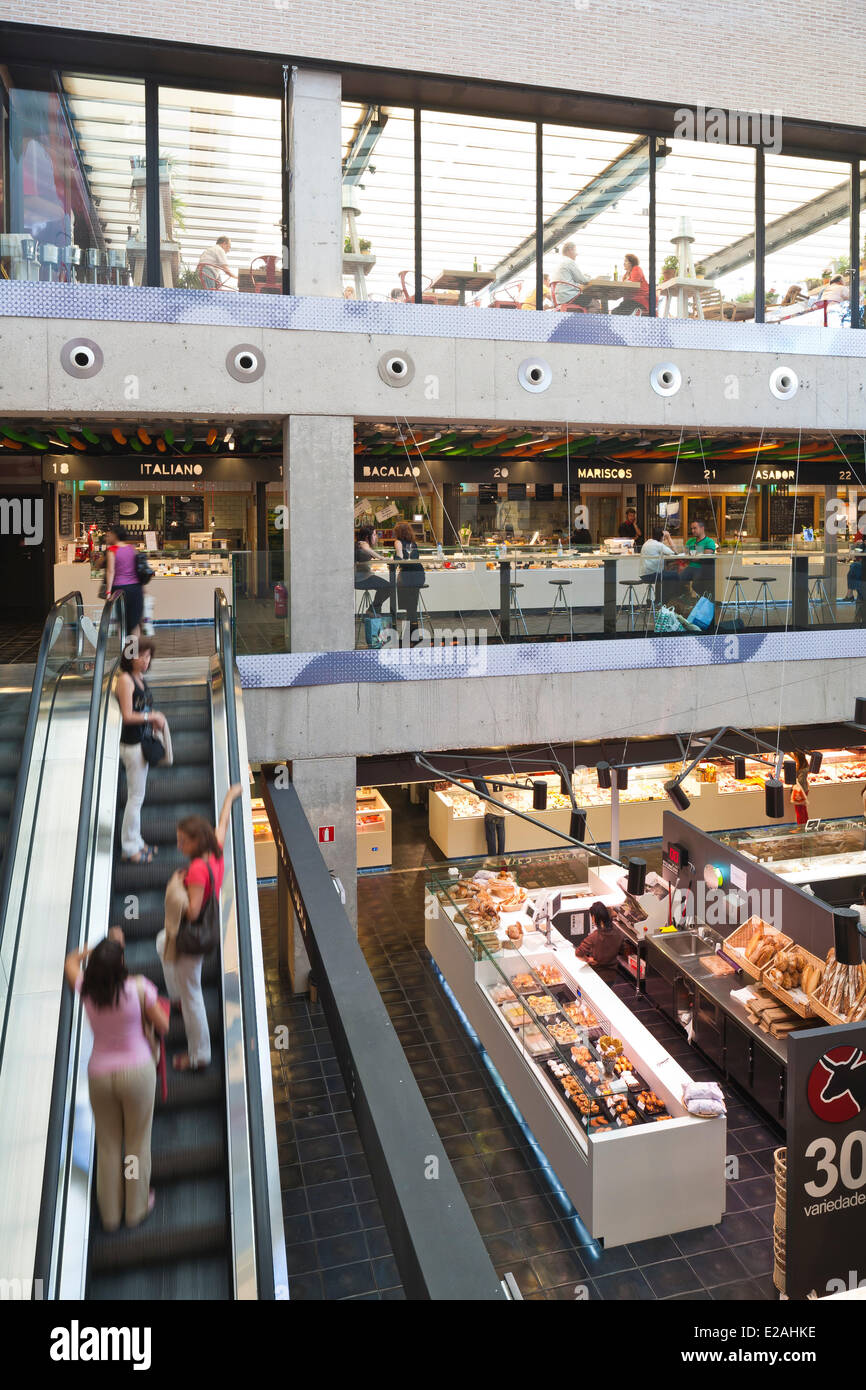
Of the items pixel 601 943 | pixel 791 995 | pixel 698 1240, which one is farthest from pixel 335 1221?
pixel 601 943

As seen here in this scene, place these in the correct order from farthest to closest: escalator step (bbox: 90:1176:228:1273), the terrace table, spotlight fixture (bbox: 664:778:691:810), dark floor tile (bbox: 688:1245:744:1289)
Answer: the terrace table < spotlight fixture (bbox: 664:778:691:810) < dark floor tile (bbox: 688:1245:744:1289) < escalator step (bbox: 90:1176:228:1273)

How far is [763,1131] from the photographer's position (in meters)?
8.68

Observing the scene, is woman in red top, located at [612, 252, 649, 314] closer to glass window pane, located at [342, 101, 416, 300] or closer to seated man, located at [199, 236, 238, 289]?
glass window pane, located at [342, 101, 416, 300]

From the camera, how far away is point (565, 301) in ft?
38.0

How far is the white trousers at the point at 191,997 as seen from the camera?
5137 millimetres

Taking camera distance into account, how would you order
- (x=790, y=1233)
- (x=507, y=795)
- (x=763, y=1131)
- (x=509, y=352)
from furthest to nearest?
1. (x=507, y=795)
2. (x=509, y=352)
3. (x=763, y=1131)
4. (x=790, y=1233)

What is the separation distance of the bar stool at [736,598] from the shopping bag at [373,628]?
4479 millimetres

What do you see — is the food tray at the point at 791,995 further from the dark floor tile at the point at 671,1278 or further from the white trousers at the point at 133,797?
the white trousers at the point at 133,797

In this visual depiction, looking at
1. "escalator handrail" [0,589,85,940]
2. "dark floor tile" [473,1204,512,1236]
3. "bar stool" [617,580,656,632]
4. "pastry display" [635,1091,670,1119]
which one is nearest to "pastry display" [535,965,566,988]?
"pastry display" [635,1091,670,1119]

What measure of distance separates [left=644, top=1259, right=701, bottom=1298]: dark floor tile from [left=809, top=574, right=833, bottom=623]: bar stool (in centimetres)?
838

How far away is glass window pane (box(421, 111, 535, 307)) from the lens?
1122 centimetres

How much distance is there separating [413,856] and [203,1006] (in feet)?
35.4
